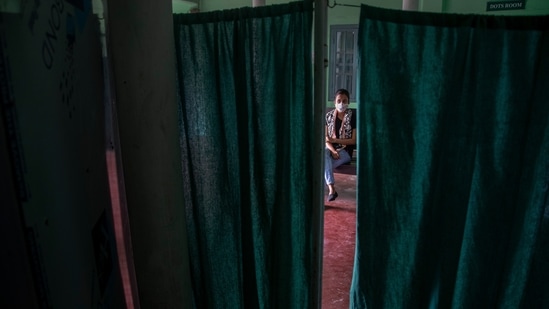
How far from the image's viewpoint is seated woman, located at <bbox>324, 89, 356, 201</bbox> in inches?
196

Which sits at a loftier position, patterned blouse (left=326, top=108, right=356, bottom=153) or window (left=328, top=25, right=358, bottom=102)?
window (left=328, top=25, right=358, bottom=102)

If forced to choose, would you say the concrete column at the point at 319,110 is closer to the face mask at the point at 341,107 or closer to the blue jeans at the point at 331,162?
the blue jeans at the point at 331,162

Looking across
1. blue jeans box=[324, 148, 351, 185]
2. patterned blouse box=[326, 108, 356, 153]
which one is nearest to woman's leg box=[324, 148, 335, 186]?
blue jeans box=[324, 148, 351, 185]

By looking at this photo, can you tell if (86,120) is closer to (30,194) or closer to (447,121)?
(30,194)

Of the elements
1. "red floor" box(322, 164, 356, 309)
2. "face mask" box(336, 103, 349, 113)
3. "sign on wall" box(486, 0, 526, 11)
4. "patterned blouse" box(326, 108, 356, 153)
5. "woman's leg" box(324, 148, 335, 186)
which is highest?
"sign on wall" box(486, 0, 526, 11)

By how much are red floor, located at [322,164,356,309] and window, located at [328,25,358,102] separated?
311cm

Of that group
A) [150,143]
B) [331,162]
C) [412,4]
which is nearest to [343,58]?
[331,162]

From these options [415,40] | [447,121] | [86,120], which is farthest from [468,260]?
[86,120]

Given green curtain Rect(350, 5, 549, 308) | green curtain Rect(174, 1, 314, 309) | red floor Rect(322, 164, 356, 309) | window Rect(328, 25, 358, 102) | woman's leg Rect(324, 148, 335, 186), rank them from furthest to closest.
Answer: window Rect(328, 25, 358, 102) < woman's leg Rect(324, 148, 335, 186) < red floor Rect(322, 164, 356, 309) < green curtain Rect(174, 1, 314, 309) < green curtain Rect(350, 5, 549, 308)

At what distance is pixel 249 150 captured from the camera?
197cm

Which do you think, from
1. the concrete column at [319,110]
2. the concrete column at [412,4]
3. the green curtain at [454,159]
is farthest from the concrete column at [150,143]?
the concrete column at [412,4]

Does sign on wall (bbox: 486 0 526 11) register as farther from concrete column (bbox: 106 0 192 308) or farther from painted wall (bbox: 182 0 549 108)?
concrete column (bbox: 106 0 192 308)

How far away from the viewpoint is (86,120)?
1459 millimetres

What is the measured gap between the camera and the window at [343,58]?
7.65m
